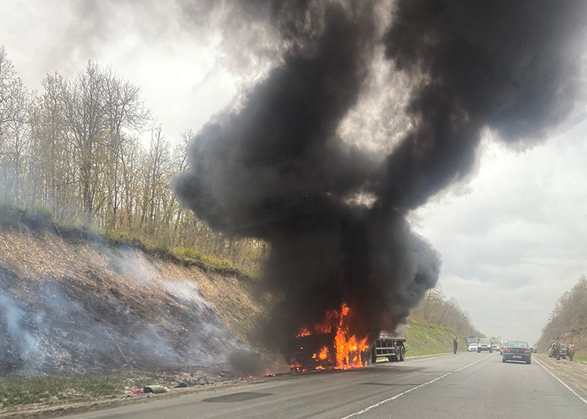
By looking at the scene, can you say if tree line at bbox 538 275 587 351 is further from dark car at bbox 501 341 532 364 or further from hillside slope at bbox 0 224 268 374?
hillside slope at bbox 0 224 268 374

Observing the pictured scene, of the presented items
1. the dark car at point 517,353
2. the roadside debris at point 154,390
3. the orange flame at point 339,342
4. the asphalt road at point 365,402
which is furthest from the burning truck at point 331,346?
the dark car at point 517,353

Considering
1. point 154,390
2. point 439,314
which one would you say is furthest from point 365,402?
point 439,314

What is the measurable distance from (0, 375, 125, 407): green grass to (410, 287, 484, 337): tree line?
7037 cm

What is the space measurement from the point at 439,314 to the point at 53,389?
126770mm

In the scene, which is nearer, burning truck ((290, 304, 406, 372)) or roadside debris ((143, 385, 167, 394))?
roadside debris ((143, 385, 167, 394))

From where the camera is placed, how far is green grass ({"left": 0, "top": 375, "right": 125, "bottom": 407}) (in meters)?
11.4

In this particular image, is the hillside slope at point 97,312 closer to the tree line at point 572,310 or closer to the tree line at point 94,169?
the tree line at point 94,169

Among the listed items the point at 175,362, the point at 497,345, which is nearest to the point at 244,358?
the point at 175,362

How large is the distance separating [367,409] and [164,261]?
19847mm

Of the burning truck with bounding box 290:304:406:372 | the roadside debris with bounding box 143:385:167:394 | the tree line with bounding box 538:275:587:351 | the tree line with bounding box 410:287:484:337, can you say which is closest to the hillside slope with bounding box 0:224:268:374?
the roadside debris with bounding box 143:385:167:394

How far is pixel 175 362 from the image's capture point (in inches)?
781

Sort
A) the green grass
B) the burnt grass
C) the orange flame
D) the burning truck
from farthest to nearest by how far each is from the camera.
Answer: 1. the orange flame
2. the burning truck
3. the burnt grass
4. the green grass

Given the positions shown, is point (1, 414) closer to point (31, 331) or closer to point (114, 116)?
point (31, 331)

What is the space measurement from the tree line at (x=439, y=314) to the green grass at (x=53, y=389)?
70.4 metres
